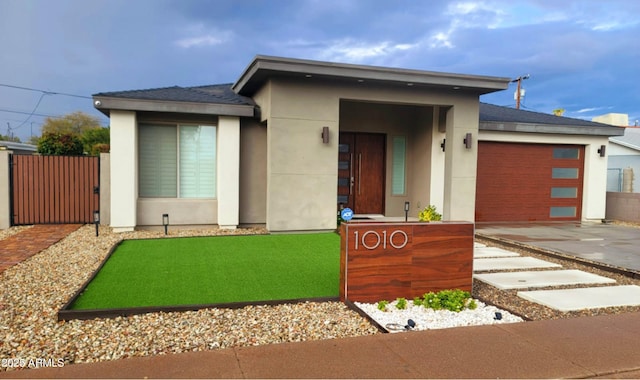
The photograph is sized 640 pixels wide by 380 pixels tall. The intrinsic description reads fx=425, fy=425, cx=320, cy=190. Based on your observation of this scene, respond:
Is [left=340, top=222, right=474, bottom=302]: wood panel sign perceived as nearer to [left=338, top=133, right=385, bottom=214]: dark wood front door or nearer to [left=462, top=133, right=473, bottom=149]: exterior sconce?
[left=462, top=133, right=473, bottom=149]: exterior sconce

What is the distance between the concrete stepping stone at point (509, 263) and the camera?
6594 mm

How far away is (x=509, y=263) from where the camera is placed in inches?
272

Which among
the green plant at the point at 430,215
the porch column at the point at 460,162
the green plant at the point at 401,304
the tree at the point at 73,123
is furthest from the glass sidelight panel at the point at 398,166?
the tree at the point at 73,123

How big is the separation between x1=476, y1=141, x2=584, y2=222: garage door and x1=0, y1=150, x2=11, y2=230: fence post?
11.7m

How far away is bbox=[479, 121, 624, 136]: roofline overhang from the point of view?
37.1 ft

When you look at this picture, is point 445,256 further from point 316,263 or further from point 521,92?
point 521,92

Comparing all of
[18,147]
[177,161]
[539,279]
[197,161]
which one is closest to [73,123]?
[18,147]

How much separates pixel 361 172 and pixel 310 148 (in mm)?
2791

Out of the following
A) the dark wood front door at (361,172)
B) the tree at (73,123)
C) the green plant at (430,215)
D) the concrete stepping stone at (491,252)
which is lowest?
the concrete stepping stone at (491,252)

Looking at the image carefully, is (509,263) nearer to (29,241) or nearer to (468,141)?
(468,141)

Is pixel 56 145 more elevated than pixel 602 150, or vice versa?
pixel 602 150

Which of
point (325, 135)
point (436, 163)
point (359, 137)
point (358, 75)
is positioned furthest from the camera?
point (359, 137)

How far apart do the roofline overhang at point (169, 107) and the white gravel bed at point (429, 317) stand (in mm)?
6057

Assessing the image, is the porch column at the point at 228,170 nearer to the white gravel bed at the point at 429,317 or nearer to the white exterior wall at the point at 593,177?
the white gravel bed at the point at 429,317
